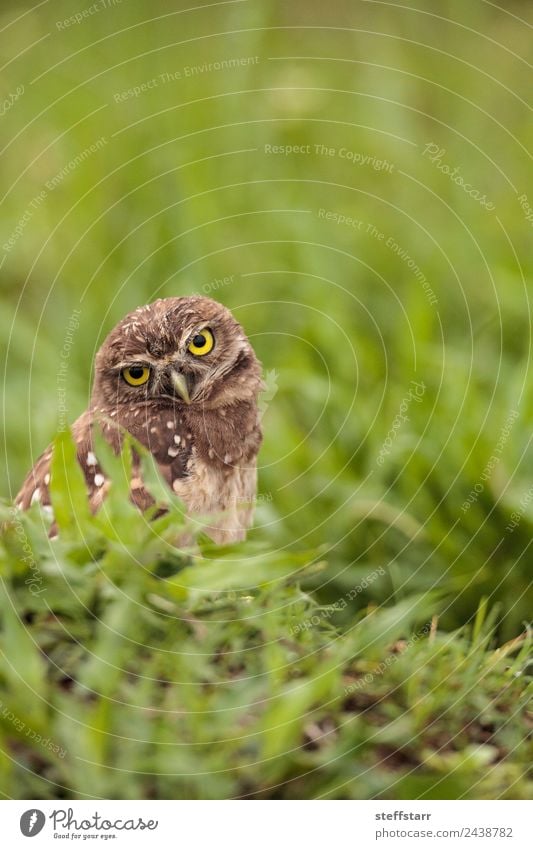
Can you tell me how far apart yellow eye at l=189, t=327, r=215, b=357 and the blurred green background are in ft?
1.16

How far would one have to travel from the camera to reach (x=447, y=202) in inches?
178

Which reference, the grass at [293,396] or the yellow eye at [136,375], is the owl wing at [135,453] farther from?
the grass at [293,396]

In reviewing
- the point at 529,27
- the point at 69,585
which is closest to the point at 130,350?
the point at 69,585

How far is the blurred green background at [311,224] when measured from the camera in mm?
3447

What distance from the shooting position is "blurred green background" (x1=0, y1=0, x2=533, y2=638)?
3.45m

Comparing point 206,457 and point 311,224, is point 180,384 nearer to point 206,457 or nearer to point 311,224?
point 206,457

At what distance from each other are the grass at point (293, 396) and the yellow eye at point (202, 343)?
49 centimetres

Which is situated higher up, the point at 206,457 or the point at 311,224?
the point at 311,224

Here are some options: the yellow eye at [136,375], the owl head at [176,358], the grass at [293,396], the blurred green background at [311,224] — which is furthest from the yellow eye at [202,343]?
the grass at [293,396]

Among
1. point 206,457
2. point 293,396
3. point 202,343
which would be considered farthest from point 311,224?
point 206,457

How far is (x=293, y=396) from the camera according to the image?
382cm

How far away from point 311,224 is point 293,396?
2.91 ft

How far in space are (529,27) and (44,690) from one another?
3.46 metres
